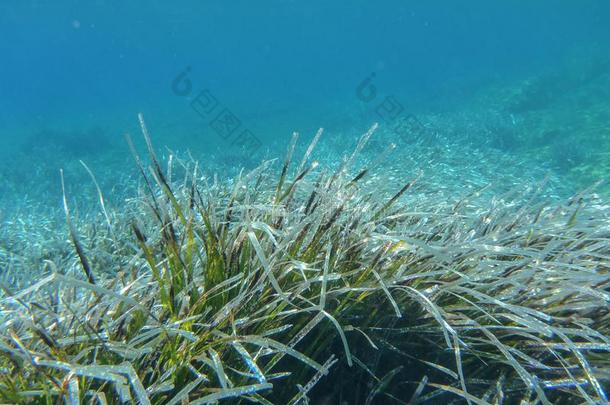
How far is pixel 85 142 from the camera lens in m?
21.0

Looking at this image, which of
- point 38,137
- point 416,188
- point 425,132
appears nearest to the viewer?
point 416,188

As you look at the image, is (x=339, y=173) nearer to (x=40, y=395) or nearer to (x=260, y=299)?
(x=260, y=299)

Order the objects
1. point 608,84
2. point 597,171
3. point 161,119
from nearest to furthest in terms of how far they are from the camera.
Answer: point 597,171, point 608,84, point 161,119

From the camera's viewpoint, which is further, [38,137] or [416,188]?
[38,137]

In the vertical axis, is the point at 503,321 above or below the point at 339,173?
below

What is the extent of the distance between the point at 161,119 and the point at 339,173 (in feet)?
92.6

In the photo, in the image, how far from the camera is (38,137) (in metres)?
22.5

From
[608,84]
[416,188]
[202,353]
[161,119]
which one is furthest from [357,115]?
[202,353]

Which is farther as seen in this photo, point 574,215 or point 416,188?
point 416,188

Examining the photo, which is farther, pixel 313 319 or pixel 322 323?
pixel 322 323

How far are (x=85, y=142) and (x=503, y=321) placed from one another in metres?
22.6

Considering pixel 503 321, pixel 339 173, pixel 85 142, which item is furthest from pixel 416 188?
pixel 85 142

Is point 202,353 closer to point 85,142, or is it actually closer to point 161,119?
point 85,142

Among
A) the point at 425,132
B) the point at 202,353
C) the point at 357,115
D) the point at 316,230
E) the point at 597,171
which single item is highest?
the point at 357,115
